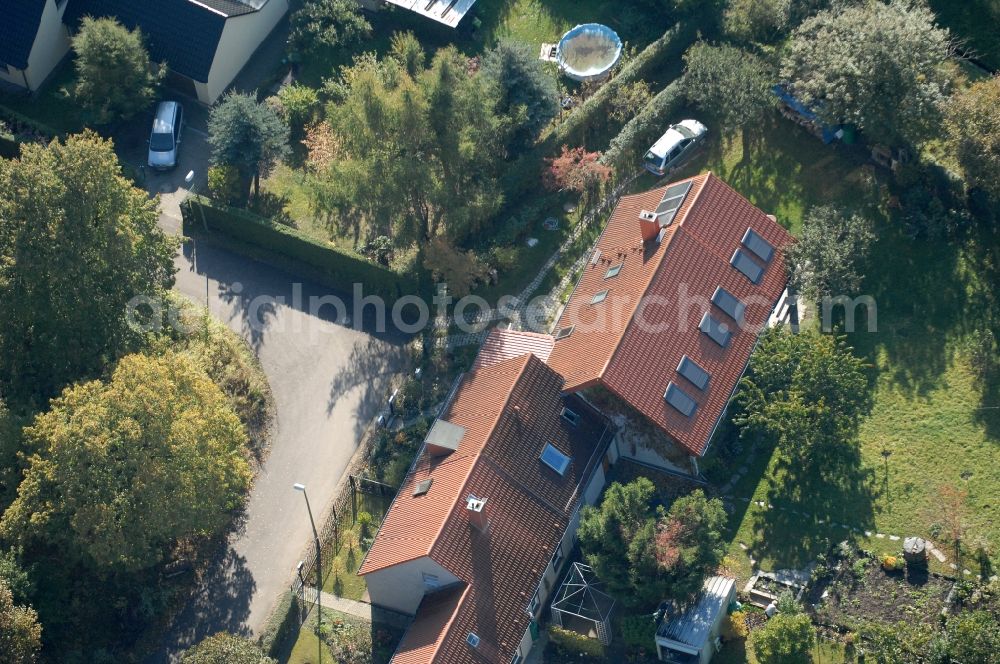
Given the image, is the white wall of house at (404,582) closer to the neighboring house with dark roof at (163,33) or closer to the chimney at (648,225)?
the chimney at (648,225)

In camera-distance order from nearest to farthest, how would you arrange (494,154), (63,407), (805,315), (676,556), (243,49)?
(676,556) < (63,407) < (805,315) < (494,154) < (243,49)

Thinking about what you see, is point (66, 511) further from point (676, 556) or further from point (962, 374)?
point (962, 374)

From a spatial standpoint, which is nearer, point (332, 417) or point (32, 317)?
point (32, 317)

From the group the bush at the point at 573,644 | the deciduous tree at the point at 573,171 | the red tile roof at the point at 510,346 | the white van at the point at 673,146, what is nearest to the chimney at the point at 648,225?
the red tile roof at the point at 510,346

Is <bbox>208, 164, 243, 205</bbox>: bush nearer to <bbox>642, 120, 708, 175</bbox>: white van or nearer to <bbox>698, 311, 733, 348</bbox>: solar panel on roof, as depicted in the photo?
<bbox>642, 120, 708, 175</bbox>: white van

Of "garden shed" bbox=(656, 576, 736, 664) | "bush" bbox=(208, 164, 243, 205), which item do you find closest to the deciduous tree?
"bush" bbox=(208, 164, 243, 205)

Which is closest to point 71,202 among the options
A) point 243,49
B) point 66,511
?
point 66,511
